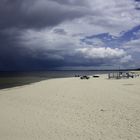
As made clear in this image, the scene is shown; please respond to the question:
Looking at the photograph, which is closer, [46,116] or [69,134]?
[69,134]

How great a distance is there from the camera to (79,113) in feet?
43.4

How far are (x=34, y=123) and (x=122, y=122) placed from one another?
465 cm

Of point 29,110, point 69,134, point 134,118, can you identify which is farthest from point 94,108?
point 69,134

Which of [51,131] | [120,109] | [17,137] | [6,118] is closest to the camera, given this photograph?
[17,137]

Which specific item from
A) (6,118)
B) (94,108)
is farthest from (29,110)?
(94,108)

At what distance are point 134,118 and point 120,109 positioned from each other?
2490mm

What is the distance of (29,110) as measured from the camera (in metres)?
14.6

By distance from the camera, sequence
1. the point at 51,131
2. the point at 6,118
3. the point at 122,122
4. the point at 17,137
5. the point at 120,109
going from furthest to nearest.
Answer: the point at 120,109 < the point at 6,118 < the point at 122,122 < the point at 51,131 < the point at 17,137

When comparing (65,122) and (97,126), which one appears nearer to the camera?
(97,126)

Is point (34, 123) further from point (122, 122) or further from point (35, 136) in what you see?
point (122, 122)

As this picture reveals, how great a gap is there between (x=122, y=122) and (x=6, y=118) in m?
6.74

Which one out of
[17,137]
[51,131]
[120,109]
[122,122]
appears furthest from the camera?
[120,109]

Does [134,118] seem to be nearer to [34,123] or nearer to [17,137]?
[34,123]

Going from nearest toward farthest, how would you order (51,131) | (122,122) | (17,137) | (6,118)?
(17,137), (51,131), (122,122), (6,118)
